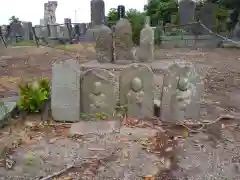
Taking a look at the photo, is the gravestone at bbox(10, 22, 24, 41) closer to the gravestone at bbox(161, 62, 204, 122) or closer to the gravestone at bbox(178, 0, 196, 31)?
the gravestone at bbox(178, 0, 196, 31)

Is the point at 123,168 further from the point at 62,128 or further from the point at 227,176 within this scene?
the point at 62,128

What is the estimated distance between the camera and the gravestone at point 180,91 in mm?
4469

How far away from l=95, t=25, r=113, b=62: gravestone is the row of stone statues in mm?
5197

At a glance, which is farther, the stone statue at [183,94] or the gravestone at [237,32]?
the gravestone at [237,32]

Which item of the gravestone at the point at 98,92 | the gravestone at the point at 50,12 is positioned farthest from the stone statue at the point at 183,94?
the gravestone at the point at 50,12

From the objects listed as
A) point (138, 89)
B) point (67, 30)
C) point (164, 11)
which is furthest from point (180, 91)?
point (164, 11)

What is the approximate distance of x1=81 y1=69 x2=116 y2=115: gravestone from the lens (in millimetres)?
4543

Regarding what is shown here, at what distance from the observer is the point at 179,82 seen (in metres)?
4.48

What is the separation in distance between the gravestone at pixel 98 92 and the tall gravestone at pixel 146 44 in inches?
207

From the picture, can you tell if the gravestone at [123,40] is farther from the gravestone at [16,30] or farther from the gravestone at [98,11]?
the gravestone at [16,30]

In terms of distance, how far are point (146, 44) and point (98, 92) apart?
5.41 meters

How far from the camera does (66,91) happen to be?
4.53m

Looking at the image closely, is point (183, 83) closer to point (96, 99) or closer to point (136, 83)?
point (136, 83)

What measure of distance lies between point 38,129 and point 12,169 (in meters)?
1.16
